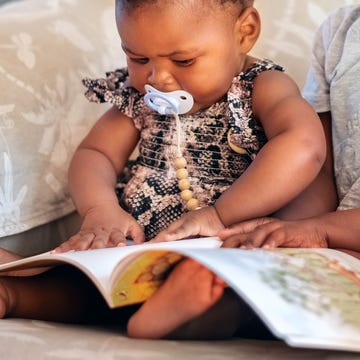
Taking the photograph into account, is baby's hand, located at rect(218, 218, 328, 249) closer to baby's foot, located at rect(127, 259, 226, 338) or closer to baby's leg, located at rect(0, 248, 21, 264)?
baby's foot, located at rect(127, 259, 226, 338)

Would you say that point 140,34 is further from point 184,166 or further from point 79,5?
point 79,5

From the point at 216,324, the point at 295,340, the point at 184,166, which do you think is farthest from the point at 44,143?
the point at 295,340

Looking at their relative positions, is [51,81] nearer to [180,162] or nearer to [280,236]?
[180,162]

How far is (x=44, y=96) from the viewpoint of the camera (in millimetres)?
1188

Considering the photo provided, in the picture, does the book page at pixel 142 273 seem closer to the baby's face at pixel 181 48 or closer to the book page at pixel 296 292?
the book page at pixel 296 292

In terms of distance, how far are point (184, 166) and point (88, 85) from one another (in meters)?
0.21

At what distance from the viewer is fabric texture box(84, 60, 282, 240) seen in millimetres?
1020

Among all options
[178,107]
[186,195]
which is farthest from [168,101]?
[186,195]

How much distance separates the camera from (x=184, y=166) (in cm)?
103

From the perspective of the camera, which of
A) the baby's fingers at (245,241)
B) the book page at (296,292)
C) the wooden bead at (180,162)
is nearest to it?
the book page at (296,292)

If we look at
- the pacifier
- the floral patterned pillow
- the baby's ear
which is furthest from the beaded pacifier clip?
the floral patterned pillow

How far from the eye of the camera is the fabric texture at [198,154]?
1.02 metres

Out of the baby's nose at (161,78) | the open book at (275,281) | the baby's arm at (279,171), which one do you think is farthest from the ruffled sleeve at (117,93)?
the open book at (275,281)

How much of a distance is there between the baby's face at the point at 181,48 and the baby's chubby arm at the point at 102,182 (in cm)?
13
